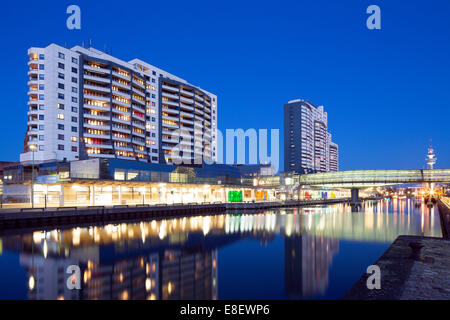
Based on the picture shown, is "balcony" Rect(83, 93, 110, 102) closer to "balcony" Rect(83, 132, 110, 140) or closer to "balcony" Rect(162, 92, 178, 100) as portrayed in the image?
"balcony" Rect(83, 132, 110, 140)

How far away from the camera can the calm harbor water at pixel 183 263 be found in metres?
16.5

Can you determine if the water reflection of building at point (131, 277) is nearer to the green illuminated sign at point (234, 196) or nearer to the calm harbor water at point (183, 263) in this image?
the calm harbor water at point (183, 263)

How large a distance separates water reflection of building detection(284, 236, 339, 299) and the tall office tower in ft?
210

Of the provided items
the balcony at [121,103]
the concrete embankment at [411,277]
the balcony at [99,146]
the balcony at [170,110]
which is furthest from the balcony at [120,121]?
the concrete embankment at [411,277]

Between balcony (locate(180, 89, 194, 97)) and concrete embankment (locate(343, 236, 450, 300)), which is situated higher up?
balcony (locate(180, 89, 194, 97))

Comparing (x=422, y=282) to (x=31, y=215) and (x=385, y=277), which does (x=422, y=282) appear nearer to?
(x=385, y=277)

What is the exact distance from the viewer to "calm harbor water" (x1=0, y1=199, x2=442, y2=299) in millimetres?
16500

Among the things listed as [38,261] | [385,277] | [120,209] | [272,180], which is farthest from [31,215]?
[272,180]

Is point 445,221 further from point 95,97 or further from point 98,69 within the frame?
point 98,69

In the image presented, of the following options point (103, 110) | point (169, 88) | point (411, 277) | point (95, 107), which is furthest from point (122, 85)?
point (411, 277)

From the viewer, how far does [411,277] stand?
559 inches

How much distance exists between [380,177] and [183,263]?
309ft

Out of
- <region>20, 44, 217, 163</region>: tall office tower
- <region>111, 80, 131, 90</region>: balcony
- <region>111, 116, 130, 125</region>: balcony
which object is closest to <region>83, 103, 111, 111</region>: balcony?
<region>20, 44, 217, 163</region>: tall office tower
